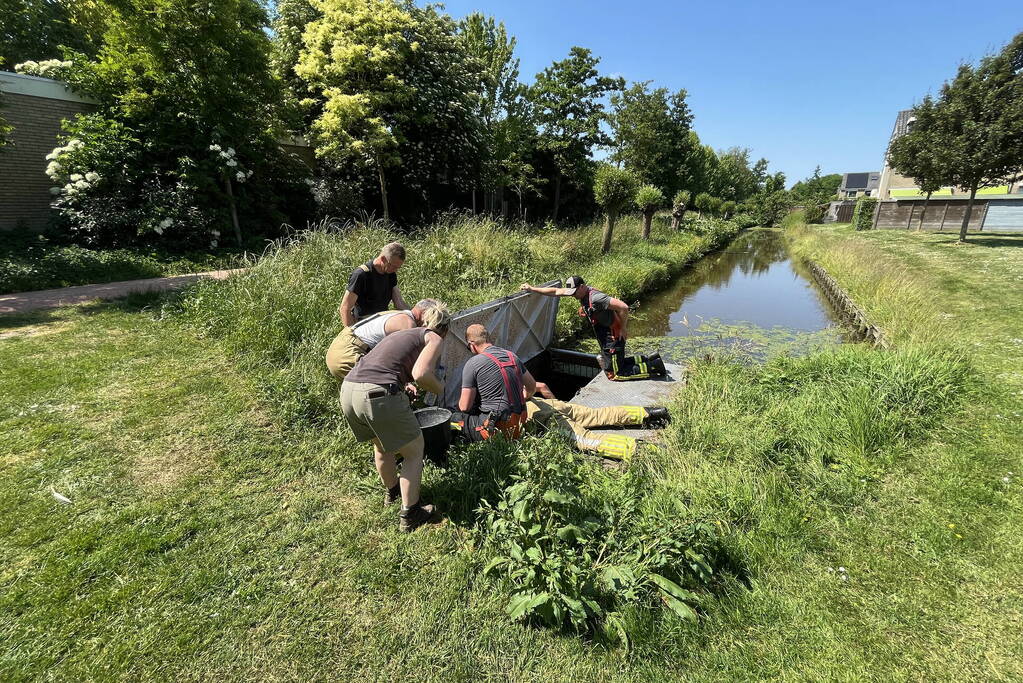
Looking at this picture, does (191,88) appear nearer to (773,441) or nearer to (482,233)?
(482,233)

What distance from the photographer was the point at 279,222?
12.7 meters

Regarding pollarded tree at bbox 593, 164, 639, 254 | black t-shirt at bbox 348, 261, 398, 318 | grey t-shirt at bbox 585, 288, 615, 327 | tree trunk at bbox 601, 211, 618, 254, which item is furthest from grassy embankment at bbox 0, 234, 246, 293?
tree trunk at bbox 601, 211, 618, 254

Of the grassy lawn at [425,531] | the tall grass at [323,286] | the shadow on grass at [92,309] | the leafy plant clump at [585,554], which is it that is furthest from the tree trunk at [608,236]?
the leafy plant clump at [585,554]

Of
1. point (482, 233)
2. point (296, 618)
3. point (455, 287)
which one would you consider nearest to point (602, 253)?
point (482, 233)

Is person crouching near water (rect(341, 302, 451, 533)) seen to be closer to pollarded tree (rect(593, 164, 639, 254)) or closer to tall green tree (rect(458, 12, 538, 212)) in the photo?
pollarded tree (rect(593, 164, 639, 254))

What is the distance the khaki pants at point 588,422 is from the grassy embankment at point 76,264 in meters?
6.18

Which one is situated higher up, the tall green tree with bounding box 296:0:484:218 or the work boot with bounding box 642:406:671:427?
the tall green tree with bounding box 296:0:484:218

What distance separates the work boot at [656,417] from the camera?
4844 millimetres

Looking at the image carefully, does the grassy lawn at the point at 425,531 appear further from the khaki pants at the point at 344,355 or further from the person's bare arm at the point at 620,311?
the person's bare arm at the point at 620,311

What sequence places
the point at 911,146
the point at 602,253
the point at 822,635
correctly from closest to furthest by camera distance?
the point at 822,635
the point at 602,253
the point at 911,146

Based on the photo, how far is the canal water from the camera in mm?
8570

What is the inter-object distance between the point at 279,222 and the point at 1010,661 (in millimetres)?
14932

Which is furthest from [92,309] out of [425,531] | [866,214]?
[866,214]

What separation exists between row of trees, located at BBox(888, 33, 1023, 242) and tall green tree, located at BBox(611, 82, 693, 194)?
12.6 metres
